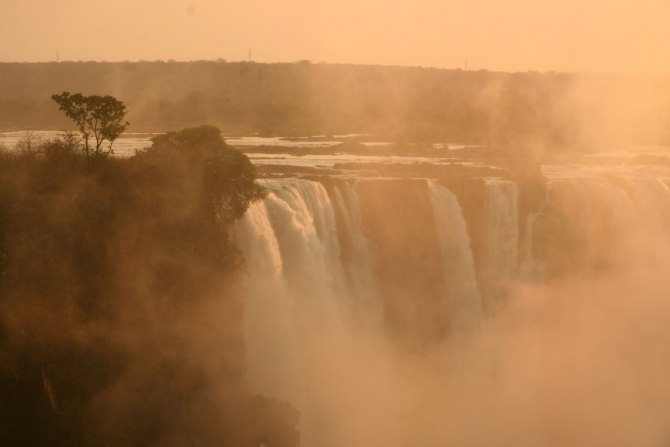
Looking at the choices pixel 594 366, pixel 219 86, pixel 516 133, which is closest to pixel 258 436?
pixel 594 366

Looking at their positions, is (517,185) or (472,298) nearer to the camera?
(472,298)

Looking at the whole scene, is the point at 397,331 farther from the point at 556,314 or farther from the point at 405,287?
the point at 556,314

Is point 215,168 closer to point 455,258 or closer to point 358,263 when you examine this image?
point 358,263

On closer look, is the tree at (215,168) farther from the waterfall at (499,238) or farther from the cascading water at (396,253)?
the waterfall at (499,238)

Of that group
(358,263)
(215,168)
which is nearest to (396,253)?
(358,263)

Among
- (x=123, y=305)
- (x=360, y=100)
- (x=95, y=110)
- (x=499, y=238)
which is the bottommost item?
(x=499, y=238)
